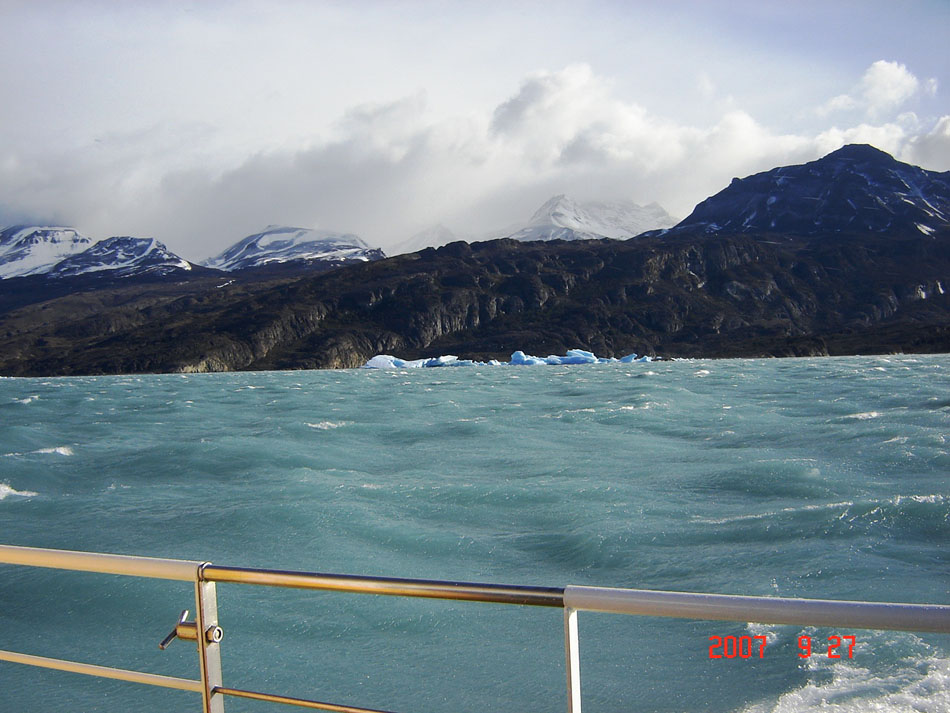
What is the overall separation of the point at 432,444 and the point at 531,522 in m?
8.87

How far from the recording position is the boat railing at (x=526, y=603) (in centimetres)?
184

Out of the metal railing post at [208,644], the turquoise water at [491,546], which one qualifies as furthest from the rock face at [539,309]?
the metal railing post at [208,644]

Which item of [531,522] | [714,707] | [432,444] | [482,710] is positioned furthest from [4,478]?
[714,707]

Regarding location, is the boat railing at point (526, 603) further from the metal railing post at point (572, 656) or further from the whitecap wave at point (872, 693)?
the whitecap wave at point (872, 693)

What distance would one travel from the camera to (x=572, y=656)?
7.30 feet

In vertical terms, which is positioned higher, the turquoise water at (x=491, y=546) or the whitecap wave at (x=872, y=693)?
the turquoise water at (x=491, y=546)

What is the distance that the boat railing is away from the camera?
184 centimetres

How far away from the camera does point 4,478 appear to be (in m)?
17.1

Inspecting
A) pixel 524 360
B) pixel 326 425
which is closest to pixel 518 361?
pixel 524 360

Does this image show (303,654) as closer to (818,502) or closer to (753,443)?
(818,502)

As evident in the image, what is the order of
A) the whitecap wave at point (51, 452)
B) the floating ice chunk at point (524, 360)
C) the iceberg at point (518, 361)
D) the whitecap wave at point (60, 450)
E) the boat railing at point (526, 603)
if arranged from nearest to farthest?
1. the boat railing at point (526, 603)
2. the whitecap wave at point (51, 452)
3. the whitecap wave at point (60, 450)
4. the floating ice chunk at point (524, 360)
5. the iceberg at point (518, 361)

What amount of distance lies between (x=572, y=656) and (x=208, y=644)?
3.87 feet
